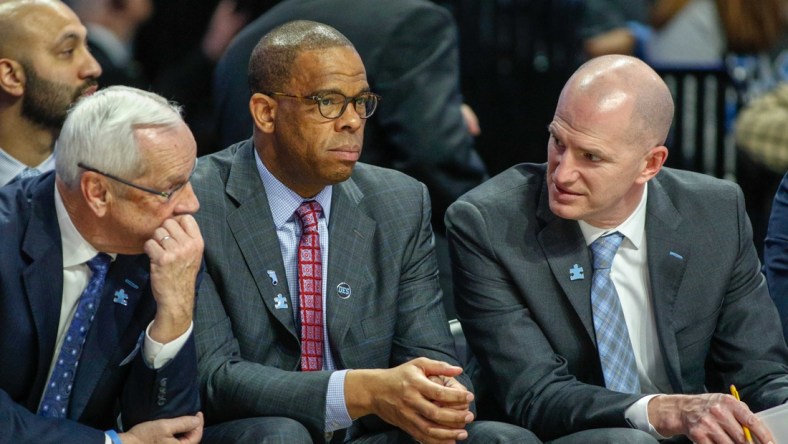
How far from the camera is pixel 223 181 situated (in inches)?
179

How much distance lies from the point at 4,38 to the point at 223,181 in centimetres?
111

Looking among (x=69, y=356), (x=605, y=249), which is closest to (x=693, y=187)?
(x=605, y=249)

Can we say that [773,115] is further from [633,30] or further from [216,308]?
[216,308]

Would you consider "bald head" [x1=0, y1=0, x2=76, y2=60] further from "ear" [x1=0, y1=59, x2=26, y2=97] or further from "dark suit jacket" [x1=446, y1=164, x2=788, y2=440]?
"dark suit jacket" [x1=446, y1=164, x2=788, y2=440]

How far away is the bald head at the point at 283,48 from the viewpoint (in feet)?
15.0

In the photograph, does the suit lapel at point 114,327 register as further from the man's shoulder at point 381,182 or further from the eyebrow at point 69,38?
the eyebrow at point 69,38

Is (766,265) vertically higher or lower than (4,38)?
lower

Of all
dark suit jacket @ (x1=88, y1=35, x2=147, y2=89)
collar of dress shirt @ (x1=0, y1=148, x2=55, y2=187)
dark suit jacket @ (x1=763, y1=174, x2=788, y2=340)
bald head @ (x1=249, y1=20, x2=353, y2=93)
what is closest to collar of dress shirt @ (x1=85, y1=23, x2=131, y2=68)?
dark suit jacket @ (x1=88, y1=35, x2=147, y2=89)

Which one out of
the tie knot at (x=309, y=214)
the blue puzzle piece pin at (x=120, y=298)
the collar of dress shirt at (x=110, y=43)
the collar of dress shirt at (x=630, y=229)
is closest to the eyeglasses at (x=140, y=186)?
the blue puzzle piece pin at (x=120, y=298)

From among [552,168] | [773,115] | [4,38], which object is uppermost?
[4,38]

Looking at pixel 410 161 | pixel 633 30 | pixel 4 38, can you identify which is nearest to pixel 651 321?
pixel 410 161

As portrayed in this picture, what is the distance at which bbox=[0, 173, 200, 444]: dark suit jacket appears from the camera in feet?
13.0

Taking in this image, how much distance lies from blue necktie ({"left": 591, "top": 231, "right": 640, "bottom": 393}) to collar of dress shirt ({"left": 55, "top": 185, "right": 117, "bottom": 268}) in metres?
1.55

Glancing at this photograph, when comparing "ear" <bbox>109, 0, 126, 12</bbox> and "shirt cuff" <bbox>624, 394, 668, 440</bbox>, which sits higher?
"ear" <bbox>109, 0, 126, 12</bbox>
